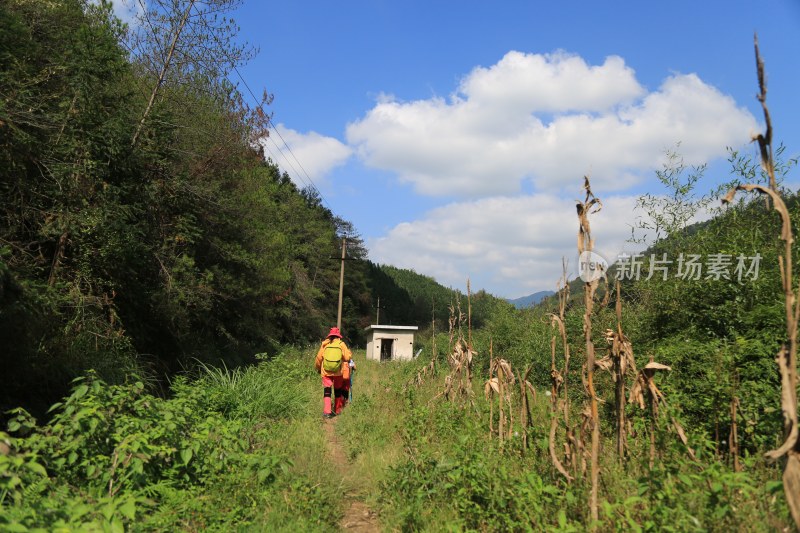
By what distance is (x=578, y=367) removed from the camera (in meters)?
13.1

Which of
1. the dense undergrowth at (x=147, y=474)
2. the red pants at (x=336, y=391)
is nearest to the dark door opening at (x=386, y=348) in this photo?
the red pants at (x=336, y=391)

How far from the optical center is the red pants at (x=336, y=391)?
10.1 m

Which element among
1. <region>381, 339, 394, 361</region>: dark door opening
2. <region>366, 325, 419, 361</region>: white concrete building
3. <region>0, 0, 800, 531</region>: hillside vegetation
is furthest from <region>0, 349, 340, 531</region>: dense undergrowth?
<region>381, 339, 394, 361</region>: dark door opening

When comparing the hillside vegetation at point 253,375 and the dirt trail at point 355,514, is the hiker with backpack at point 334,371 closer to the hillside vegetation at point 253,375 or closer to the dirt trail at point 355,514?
the hillside vegetation at point 253,375

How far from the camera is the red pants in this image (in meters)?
10.1

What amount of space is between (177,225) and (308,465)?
9.31 metres

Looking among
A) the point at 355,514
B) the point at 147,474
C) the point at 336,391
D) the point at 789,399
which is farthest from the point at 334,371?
the point at 789,399

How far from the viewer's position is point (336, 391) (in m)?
10.6

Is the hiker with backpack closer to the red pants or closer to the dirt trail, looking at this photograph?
the red pants

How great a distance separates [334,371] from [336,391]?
86cm

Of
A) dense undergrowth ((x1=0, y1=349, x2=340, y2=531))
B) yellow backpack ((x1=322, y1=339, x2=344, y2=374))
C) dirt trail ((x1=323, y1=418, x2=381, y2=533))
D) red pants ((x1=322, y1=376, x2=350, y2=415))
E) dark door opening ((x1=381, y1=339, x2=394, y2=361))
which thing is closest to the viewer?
dense undergrowth ((x1=0, y1=349, x2=340, y2=531))

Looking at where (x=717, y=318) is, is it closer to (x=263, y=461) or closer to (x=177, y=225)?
(x=263, y=461)

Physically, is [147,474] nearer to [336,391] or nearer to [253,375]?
[336,391]

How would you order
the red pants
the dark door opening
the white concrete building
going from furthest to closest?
the dark door opening
the white concrete building
the red pants
